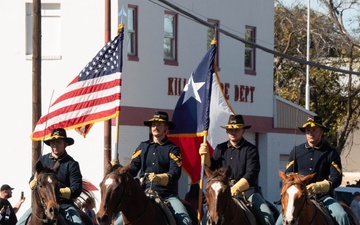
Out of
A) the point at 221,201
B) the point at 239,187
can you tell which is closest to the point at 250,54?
the point at 239,187

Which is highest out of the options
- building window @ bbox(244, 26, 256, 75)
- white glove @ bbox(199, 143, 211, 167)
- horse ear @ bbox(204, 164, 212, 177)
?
building window @ bbox(244, 26, 256, 75)

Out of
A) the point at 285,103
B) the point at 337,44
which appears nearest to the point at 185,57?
the point at 285,103

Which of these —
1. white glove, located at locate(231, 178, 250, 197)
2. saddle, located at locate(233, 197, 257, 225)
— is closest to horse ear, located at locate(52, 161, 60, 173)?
white glove, located at locate(231, 178, 250, 197)

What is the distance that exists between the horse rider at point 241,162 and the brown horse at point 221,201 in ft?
2.88

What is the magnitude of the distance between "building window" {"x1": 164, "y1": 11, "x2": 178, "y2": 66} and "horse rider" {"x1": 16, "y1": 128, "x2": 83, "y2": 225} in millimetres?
21025

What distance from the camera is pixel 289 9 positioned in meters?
57.0

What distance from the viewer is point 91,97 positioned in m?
20.1

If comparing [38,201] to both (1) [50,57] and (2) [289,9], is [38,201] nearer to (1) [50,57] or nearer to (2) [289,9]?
(1) [50,57]

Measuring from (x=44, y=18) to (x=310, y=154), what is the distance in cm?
2043

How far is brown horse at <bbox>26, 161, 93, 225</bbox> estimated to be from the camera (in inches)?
594

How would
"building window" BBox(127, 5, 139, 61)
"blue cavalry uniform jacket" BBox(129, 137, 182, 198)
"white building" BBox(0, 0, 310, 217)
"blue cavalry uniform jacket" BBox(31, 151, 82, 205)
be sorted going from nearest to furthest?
"blue cavalry uniform jacket" BBox(31, 151, 82, 205) < "blue cavalry uniform jacket" BBox(129, 137, 182, 198) < "white building" BBox(0, 0, 310, 217) < "building window" BBox(127, 5, 139, 61)

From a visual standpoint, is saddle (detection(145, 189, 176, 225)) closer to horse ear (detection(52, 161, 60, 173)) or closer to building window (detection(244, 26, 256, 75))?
horse ear (detection(52, 161, 60, 173))

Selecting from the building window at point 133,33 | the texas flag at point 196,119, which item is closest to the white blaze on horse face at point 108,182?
the texas flag at point 196,119

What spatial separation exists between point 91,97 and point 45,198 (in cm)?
512
